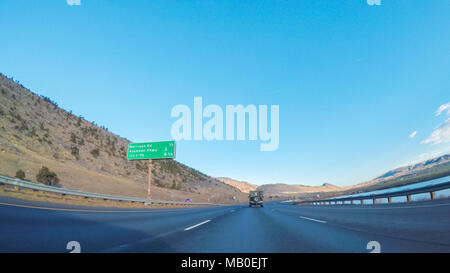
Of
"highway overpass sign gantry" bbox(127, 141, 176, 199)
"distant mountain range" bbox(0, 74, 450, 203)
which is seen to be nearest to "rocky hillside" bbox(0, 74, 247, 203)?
"distant mountain range" bbox(0, 74, 450, 203)

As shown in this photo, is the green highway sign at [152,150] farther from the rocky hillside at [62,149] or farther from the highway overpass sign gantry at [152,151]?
the rocky hillside at [62,149]

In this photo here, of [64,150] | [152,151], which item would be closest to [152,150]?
[152,151]

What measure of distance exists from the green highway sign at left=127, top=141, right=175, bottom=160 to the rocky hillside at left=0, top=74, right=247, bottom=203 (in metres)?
7.77

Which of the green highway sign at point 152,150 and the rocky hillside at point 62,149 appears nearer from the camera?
the rocky hillside at point 62,149

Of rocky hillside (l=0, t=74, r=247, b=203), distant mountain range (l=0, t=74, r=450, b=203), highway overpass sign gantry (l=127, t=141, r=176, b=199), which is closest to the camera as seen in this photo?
rocky hillside (l=0, t=74, r=247, b=203)

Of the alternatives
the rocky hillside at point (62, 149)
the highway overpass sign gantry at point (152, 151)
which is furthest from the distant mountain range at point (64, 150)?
the highway overpass sign gantry at point (152, 151)

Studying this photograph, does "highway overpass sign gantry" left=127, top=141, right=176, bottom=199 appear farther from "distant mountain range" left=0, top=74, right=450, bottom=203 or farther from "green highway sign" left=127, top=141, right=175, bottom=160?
"distant mountain range" left=0, top=74, right=450, bottom=203

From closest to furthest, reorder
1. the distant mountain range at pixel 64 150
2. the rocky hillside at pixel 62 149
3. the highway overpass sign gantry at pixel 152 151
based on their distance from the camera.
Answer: the rocky hillside at pixel 62 149, the distant mountain range at pixel 64 150, the highway overpass sign gantry at pixel 152 151

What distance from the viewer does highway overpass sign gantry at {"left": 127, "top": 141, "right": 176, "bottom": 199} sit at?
35.2 meters

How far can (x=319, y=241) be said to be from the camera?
5.56m

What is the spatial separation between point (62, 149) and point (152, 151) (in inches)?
807

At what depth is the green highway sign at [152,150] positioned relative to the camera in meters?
35.2

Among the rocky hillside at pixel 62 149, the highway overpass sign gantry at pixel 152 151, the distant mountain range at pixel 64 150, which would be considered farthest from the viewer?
the highway overpass sign gantry at pixel 152 151
